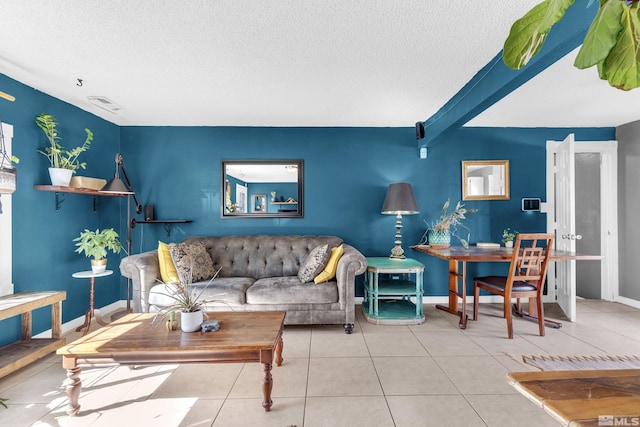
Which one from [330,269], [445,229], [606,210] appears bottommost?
[330,269]

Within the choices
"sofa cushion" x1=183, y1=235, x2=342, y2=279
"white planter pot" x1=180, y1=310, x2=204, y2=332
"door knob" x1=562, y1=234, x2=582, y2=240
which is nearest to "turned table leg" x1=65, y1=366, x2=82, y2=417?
"white planter pot" x1=180, y1=310, x2=204, y2=332

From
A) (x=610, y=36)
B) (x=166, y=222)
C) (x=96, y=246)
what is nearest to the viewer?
(x=610, y=36)

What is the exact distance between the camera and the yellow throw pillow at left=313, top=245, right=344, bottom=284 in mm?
3090

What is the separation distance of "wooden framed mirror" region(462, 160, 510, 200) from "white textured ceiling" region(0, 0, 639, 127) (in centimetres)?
74

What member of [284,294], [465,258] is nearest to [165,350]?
[284,294]

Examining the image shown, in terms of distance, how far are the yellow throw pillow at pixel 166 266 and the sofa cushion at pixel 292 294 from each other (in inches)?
32.8

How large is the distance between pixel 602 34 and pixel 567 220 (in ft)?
12.7

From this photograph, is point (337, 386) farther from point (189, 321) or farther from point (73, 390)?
point (73, 390)

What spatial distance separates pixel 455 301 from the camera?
11.7 ft

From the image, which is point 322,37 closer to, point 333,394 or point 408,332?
point 333,394

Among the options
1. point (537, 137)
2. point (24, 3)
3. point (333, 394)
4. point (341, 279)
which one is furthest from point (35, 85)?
point (537, 137)

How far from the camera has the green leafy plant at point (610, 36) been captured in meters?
0.43

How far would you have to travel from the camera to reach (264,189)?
13.3ft

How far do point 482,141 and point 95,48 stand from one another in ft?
14.2
